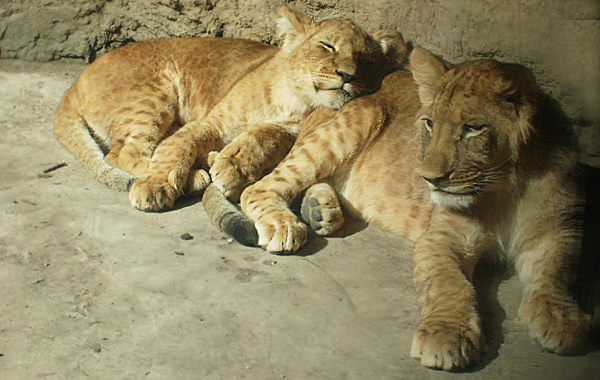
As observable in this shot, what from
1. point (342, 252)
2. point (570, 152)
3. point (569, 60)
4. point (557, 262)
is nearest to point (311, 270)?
point (342, 252)

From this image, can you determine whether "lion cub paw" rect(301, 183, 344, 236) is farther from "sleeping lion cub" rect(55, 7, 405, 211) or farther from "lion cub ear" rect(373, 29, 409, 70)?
"lion cub ear" rect(373, 29, 409, 70)

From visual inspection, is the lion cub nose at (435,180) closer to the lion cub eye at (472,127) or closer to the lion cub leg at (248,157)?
the lion cub eye at (472,127)

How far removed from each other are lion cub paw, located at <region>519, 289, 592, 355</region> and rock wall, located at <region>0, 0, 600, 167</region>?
28.4 inches

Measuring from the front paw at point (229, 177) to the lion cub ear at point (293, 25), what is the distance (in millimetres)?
1066

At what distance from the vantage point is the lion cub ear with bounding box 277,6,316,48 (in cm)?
468

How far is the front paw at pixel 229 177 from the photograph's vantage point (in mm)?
4254

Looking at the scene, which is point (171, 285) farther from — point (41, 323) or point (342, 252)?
point (342, 252)

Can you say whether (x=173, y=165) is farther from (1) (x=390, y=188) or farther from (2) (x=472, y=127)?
(2) (x=472, y=127)

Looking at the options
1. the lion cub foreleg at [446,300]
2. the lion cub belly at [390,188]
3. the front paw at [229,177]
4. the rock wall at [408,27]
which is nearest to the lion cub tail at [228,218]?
the front paw at [229,177]

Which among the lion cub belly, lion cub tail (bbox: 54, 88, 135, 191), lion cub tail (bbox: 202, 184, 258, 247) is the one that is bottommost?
lion cub tail (bbox: 54, 88, 135, 191)

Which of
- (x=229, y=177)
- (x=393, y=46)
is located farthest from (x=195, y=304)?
(x=393, y=46)

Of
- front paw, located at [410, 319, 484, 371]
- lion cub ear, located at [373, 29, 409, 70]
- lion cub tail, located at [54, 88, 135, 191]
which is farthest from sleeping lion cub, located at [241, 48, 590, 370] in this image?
lion cub tail, located at [54, 88, 135, 191]

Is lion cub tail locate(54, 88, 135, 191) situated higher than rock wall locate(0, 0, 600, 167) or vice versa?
rock wall locate(0, 0, 600, 167)

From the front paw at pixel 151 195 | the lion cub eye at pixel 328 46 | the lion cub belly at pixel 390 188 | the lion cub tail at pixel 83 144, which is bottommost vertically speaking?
the lion cub tail at pixel 83 144
